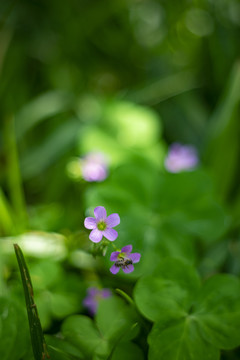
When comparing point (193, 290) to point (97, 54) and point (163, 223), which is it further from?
point (97, 54)

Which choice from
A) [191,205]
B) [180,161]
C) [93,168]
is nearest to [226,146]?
[180,161]

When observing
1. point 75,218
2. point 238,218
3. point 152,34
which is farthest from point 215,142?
point 152,34

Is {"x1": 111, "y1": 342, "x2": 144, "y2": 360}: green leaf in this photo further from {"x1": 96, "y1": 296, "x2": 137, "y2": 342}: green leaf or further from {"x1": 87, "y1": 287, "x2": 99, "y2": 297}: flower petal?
{"x1": 87, "y1": 287, "x2": 99, "y2": 297}: flower petal

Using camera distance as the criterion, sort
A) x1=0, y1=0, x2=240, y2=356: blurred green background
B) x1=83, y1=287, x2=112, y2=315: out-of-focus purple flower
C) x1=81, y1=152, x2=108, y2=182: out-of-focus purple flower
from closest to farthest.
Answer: x1=83, y1=287, x2=112, y2=315: out-of-focus purple flower < x1=0, y1=0, x2=240, y2=356: blurred green background < x1=81, y1=152, x2=108, y2=182: out-of-focus purple flower

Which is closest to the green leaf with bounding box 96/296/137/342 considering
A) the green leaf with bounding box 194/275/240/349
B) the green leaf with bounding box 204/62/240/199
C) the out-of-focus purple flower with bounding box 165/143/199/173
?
the green leaf with bounding box 194/275/240/349

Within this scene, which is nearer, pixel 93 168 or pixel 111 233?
pixel 111 233

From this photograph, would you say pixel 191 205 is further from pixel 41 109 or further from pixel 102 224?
pixel 41 109
